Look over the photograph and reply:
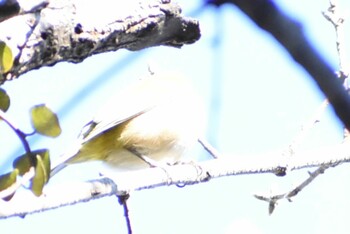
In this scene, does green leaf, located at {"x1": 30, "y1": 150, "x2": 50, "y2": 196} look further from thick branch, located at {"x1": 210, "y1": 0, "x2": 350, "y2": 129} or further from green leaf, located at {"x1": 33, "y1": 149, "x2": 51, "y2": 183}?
thick branch, located at {"x1": 210, "y1": 0, "x2": 350, "y2": 129}

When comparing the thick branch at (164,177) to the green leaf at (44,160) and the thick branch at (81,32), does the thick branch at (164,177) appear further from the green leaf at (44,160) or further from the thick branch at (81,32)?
the thick branch at (81,32)

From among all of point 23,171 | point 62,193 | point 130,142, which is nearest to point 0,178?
point 23,171

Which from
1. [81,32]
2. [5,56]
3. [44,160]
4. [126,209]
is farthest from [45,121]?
[81,32]

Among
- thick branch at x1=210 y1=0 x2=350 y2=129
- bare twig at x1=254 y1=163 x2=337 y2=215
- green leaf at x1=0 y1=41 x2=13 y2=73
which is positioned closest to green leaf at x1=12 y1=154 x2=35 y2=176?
green leaf at x1=0 y1=41 x2=13 y2=73

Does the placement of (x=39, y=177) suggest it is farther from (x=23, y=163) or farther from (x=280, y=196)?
(x=280, y=196)

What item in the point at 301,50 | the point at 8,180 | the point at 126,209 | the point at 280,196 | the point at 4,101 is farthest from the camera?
A: the point at 280,196

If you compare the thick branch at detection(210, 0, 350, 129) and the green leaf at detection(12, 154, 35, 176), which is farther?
the green leaf at detection(12, 154, 35, 176)
